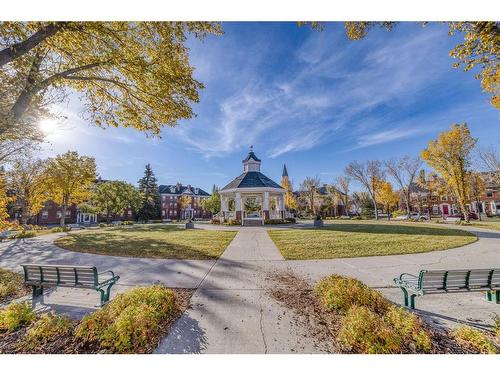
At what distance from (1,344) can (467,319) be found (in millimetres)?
7714

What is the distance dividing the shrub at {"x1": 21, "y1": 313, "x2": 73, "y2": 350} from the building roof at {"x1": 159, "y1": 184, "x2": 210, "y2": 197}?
59.9m

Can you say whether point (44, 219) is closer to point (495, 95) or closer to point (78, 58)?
point (78, 58)

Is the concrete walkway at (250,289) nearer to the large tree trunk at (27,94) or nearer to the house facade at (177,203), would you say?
the large tree trunk at (27,94)

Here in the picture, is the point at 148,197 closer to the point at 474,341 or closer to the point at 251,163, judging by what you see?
the point at 251,163

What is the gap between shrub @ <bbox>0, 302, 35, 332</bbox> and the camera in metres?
3.34

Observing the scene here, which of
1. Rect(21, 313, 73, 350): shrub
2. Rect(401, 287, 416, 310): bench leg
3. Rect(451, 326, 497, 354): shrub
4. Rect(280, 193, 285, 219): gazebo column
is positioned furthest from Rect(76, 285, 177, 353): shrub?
Rect(280, 193, 285, 219): gazebo column

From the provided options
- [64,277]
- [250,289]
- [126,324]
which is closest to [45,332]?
[126,324]

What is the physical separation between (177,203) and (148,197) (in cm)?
1465

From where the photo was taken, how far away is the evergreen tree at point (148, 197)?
146 ft

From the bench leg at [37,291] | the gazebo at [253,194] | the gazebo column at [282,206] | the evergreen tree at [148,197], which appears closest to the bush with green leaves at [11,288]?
the bench leg at [37,291]

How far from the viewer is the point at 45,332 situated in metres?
3.07

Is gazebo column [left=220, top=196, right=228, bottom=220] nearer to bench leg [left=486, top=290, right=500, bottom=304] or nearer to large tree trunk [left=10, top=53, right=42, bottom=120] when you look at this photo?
large tree trunk [left=10, top=53, right=42, bottom=120]
